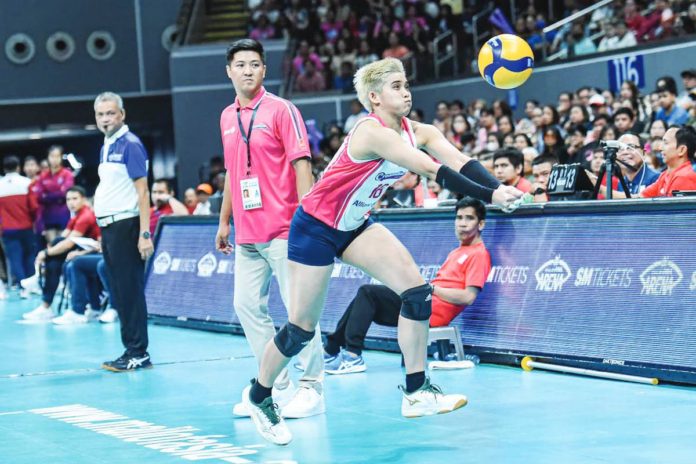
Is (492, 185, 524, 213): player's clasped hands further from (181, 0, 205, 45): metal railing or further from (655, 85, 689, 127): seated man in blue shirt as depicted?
(181, 0, 205, 45): metal railing

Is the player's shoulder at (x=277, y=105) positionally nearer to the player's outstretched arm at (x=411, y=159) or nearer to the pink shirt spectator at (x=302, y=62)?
the player's outstretched arm at (x=411, y=159)

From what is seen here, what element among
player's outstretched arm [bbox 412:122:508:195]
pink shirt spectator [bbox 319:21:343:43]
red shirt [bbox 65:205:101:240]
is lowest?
red shirt [bbox 65:205:101:240]

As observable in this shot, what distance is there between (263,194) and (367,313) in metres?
2.08

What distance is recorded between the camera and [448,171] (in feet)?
19.0

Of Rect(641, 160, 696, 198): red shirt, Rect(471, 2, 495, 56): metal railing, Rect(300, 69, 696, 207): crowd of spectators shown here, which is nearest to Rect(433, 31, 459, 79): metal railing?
Rect(471, 2, 495, 56): metal railing

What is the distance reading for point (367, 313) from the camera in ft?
29.3

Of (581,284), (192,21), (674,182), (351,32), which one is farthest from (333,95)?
(581,284)

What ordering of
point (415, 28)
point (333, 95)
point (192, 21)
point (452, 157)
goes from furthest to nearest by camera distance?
point (192, 21)
point (333, 95)
point (415, 28)
point (452, 157)

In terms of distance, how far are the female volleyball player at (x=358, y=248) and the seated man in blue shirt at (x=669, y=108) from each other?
Result: 8.24 m

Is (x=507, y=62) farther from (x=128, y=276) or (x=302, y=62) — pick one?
(x=302, y=62)

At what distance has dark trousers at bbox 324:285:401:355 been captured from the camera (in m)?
8.92

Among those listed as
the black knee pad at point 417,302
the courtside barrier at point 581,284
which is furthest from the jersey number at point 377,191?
the courtside barrier at point 581,284

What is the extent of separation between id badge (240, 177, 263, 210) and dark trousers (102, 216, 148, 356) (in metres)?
2.37

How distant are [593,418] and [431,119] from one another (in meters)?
16.9
